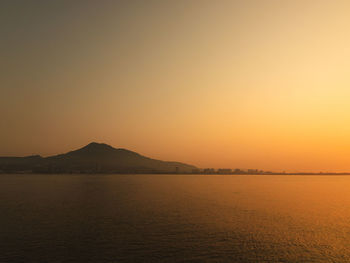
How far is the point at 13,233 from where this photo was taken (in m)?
45.2

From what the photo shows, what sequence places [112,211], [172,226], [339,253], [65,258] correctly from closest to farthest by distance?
[65,258] < [339,253] < [172,226] < [112,211]

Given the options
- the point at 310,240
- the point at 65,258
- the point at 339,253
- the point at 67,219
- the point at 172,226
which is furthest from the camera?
the point at 67,219

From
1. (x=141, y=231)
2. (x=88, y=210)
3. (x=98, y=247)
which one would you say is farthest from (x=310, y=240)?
(x=88, y=210)

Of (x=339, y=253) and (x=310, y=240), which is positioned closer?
(x=339, y=253)

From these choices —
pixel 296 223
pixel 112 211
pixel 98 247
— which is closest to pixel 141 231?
pixel 98 247

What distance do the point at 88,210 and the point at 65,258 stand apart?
39.4m

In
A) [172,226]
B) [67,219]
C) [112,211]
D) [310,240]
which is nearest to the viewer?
[310,240]

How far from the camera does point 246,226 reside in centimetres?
5438

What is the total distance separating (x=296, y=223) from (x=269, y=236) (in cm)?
1637

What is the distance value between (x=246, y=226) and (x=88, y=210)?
128 feet

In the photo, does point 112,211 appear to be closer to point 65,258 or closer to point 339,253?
point 65,258

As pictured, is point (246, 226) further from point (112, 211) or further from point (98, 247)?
point (112, 211)

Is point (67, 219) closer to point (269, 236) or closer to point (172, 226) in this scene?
point (172, 226)

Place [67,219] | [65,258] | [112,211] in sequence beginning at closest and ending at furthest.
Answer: [65,258]
[67,219]
[112,211]
